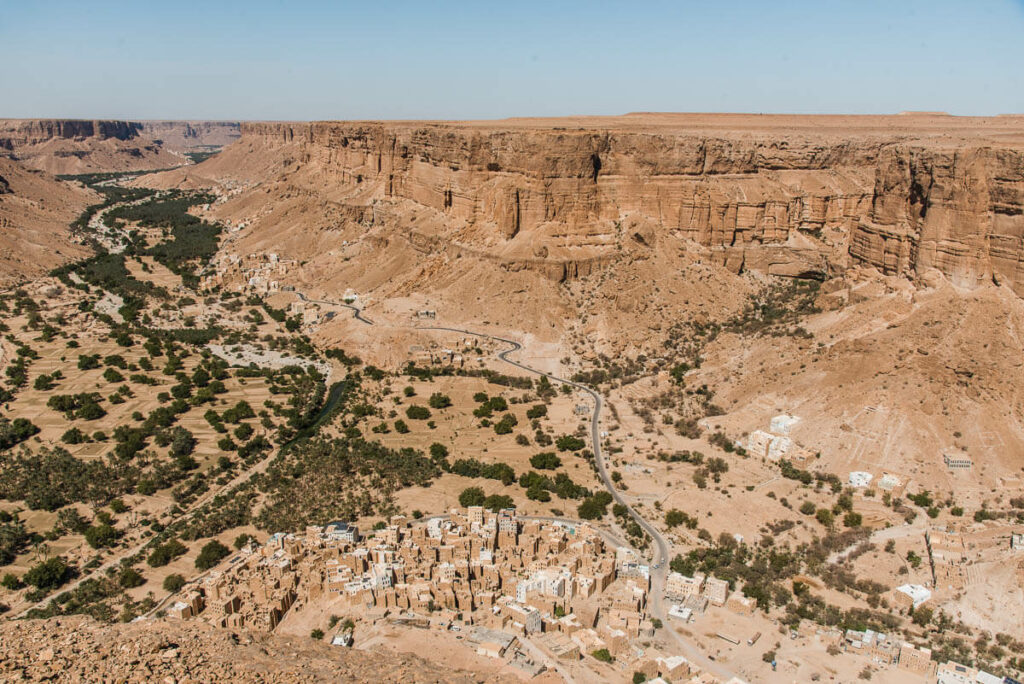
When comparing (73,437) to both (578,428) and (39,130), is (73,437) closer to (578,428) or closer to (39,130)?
(578,428)

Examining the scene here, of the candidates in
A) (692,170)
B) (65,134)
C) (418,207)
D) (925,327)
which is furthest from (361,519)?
(65,134)

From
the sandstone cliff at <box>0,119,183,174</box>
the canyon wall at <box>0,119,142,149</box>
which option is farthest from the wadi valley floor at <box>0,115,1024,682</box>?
the canyon wall at <box>0,119,142,149</box>

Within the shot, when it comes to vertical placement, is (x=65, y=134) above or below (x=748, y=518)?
above

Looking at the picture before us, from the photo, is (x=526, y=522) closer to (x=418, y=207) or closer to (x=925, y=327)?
(x=925, y=327)

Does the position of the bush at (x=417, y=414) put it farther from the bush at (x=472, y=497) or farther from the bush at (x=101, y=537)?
the bush at (x=101, y=537)

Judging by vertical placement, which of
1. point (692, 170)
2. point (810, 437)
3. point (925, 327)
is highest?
point (692, 170)

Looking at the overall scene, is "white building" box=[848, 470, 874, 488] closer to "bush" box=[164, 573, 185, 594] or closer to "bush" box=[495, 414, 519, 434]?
"bush" box=[495, 414, 519, 434]

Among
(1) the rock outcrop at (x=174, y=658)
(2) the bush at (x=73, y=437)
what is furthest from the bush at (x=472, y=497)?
(2) the bush at (x=73, y=437)
